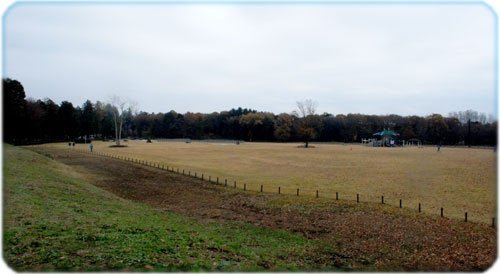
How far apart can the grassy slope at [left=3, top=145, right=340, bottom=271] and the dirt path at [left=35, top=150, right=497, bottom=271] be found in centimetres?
158

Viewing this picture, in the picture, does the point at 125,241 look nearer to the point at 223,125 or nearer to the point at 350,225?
the point at 350,225

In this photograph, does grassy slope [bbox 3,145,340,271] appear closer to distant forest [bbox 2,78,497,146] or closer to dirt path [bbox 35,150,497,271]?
dirt path [bbox 35,150,497,271]

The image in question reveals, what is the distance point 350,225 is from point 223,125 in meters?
122

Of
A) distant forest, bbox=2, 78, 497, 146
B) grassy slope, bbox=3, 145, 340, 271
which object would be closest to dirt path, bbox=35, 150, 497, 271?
grassy slope, bbox=3, 145, 340, 271

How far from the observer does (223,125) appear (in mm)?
136875

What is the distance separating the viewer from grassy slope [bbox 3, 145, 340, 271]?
8641 mm

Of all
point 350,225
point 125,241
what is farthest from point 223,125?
point 125,241

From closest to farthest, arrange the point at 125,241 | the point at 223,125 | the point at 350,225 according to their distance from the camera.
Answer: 1. the point at 125,241
2. the point at 350,225
3. the point at 223,125

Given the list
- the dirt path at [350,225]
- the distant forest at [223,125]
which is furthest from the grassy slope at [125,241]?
the distant forest at [223,125]

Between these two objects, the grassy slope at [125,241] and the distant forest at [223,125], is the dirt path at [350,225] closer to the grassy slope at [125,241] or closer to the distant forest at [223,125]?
the grassy slope at [125,241]

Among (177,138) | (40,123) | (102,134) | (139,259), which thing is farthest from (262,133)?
(139,259)

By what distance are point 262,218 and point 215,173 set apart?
18.1 meters

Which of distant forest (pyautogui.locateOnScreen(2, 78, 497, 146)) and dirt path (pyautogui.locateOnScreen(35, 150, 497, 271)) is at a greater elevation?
distant forest (pyautogui.locateOnScreen(2, 78, 497, 146))

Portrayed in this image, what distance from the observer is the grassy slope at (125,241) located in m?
8.64
